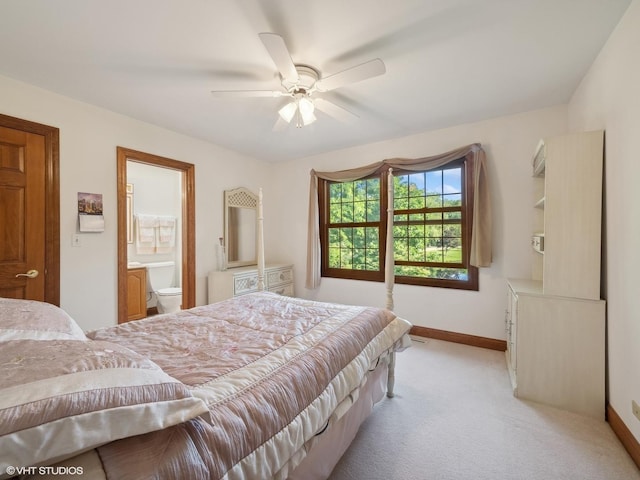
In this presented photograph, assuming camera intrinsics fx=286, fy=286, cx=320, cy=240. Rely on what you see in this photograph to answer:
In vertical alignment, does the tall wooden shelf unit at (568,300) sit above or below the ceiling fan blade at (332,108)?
below

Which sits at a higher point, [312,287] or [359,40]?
[359,40]

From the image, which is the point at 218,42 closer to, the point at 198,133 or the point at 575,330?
the point at 198,133

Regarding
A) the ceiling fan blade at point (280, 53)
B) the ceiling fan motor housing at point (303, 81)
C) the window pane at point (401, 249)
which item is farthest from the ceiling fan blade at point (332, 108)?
the window pane at point (401, 249)

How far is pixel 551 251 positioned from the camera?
2072 millimetres

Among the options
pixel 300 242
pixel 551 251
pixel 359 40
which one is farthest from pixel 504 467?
pixel 300 242

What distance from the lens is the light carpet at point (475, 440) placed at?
4.88 feet

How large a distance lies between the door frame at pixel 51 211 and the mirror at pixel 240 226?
176 cm

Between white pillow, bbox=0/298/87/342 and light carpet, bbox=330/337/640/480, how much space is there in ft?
4.63

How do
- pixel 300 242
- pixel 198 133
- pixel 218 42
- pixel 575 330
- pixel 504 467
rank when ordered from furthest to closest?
pixel 300 242, pixel 198 133, pixel 575 330, pixel 218 42, pixel 504 467

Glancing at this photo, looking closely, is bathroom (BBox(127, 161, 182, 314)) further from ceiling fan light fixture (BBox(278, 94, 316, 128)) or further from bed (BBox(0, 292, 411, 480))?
bed (BBox(0, 292, 411, 480))

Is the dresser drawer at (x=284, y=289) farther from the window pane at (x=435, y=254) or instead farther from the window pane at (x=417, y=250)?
the window pane at (x=435, y=254)

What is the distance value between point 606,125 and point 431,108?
1.31 metres

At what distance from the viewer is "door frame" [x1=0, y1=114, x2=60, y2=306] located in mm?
2375

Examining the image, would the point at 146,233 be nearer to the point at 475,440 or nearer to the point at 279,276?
the point at 279,276
